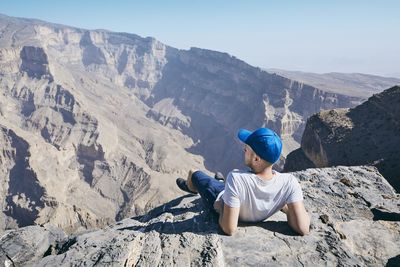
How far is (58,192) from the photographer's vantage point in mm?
60781

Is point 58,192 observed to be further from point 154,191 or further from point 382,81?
point 382,81

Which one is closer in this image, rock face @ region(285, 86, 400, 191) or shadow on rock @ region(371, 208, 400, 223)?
shadow on rock @ region(371, 208, 400, 223)

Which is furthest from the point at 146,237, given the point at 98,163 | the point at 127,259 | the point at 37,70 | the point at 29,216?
the point at 37,70

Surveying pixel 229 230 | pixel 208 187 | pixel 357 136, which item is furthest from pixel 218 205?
pixel 357 136

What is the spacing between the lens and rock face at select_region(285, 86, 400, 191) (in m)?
25.9

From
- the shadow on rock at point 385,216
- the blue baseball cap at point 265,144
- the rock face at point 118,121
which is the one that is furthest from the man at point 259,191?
the rock face at point 118,121

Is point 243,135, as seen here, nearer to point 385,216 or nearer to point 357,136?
point 385,216

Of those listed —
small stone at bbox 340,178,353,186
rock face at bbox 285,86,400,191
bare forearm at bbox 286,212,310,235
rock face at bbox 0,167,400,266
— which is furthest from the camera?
rock face at bbox 285,86,400,191

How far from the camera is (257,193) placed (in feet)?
20.2

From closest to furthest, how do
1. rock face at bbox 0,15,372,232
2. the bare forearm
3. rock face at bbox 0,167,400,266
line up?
rock face at bbox 0,167,400,266, the bare forearm, rock face at bbox 0,15,372,232

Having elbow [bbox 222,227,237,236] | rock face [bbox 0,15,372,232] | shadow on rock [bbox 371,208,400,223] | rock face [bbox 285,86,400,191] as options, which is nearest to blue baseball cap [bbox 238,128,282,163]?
elbow [bbox 222,227,237,236]

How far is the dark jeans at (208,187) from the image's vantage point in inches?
287

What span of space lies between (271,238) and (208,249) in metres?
1.17

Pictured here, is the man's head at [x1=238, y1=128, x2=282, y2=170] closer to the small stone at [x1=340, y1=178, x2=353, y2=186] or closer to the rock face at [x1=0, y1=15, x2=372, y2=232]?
the small stone at [x1=340, y1=178, x2=353, y2=186]
